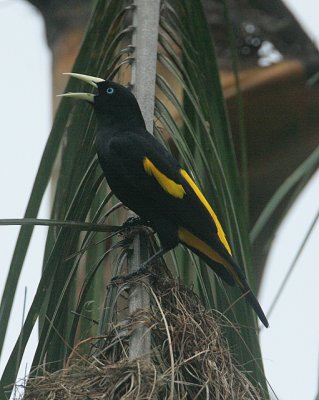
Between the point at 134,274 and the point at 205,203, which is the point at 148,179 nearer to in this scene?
the point at 205,203

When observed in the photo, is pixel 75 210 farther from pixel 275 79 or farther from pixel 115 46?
pixel 275 79

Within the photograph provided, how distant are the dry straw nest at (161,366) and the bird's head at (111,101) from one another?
0.65 meters

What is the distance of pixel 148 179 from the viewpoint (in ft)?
10.2

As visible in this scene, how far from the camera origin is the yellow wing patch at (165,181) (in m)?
3.07

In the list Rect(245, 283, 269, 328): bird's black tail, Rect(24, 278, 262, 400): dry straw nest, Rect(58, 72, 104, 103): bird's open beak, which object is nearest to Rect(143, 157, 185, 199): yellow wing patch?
Rect(58, 72, 104, 103): bird's open beak

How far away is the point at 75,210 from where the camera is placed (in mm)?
2742

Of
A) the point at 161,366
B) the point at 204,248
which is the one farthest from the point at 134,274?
the point at 204,248

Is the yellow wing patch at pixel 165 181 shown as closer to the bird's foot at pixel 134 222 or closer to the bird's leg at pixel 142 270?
the bird's foot at pixel 134 222

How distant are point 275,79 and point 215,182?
309cm

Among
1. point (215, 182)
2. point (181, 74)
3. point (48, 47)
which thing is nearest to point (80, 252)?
point (215, 182)

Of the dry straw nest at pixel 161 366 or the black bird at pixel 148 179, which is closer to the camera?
the dry straw nest at pixel 161 366

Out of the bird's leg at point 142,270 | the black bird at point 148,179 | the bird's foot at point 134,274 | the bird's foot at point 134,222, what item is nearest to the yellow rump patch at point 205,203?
the black bird at point 148,179

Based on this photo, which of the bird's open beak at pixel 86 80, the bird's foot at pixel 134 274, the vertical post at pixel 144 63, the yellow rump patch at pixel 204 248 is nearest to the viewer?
the bird's foot at pixel 134 274

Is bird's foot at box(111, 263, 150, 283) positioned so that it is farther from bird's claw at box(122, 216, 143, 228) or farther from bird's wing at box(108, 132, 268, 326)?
bird's wing at box(108, 132, 268, 326)
